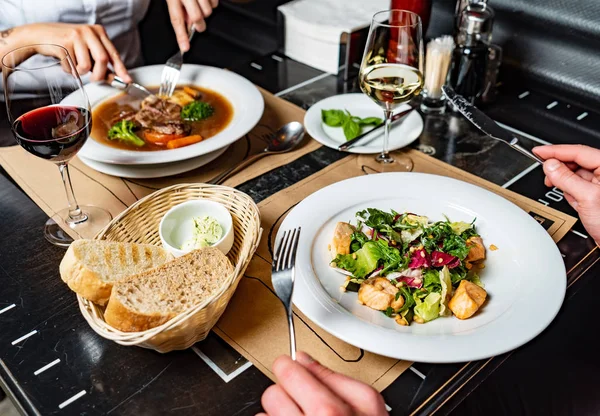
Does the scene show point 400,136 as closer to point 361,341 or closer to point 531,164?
point 531,164

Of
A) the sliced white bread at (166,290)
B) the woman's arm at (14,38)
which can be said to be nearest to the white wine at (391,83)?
the sliced white bread at (166,290)

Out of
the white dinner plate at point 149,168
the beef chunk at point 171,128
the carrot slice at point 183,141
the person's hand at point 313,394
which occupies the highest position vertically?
the person's hand at point 313,394

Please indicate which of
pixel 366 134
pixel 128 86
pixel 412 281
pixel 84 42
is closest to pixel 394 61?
pixel 366 134

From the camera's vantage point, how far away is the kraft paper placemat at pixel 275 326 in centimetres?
102

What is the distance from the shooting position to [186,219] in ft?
4.20

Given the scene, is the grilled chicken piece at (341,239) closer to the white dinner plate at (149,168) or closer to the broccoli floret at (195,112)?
the white dinner plate at (149,168)

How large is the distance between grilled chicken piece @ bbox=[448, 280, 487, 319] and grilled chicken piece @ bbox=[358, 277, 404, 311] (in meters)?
0.10

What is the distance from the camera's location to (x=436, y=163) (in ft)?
5.23

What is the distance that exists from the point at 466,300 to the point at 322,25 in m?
1.30

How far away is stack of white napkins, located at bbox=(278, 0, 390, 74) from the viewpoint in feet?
6.68

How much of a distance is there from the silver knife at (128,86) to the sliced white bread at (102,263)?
801 mm

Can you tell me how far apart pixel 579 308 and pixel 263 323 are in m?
0.63

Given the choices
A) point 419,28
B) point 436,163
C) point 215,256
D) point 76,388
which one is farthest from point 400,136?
point 76,388

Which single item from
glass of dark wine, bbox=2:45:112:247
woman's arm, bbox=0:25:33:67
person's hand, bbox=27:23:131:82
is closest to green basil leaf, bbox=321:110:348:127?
person's hand, bbox=27:23:131:82
